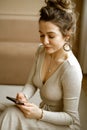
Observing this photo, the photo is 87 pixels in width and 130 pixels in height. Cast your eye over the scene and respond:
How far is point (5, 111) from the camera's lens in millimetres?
1188

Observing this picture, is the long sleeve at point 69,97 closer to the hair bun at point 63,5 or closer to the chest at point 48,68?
the chest at point 48,68

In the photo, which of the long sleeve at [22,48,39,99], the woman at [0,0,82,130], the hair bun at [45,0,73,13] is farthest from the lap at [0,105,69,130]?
the hair bun at [45,0,73,13]

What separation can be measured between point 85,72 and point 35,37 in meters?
0.70

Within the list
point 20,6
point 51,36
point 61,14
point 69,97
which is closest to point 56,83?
point 69,97

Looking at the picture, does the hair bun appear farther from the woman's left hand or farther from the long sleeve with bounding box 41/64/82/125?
the woman's left hand

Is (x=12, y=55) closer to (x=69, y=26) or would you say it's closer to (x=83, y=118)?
(x=83, y=118)

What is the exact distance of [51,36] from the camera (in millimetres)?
1125

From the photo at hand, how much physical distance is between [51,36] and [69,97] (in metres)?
0.30

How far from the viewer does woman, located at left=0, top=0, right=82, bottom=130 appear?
1.11 metres

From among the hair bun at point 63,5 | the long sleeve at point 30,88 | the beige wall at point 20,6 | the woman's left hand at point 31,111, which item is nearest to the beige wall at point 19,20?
the beige wall at point 20,6

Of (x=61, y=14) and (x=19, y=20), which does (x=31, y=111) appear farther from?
(x=19, y=20)

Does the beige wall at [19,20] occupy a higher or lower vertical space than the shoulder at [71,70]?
higher

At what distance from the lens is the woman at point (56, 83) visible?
43.8 inches

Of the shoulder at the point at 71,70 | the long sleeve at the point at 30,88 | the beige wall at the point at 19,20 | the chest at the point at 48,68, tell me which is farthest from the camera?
the beige wall at the point at 19,20
